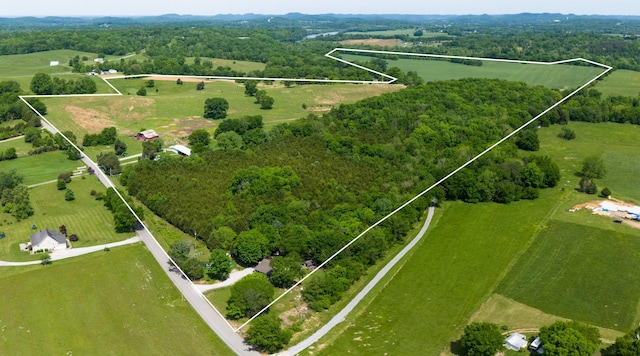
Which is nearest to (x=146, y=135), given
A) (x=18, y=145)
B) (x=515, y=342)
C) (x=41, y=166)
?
(x=41, y=166)

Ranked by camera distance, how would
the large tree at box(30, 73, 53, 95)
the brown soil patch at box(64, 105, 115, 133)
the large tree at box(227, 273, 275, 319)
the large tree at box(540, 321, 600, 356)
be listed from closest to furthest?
1. the large tree at box(540, 321, 600, 356)
2. the large tree at box(227, 273, 275, 319)
3. the brown soil patch at box(64, 105, 115, 133)
4. the large tree at box(30, 73, 53, 95)

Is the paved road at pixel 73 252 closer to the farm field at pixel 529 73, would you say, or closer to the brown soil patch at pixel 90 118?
the brown soil patch at pixel 90 118

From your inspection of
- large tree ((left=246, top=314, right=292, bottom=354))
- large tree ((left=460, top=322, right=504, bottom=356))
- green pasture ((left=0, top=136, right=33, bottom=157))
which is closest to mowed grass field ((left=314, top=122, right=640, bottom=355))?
large tree ((left=460, top=322, right=504, bottom=356))

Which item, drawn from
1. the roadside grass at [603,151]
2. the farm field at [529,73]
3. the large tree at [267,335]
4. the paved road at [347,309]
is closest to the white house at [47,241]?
the large tree at [267,335]

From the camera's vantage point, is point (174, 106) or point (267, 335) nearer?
point (267, 335)

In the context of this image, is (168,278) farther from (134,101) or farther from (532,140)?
(134,101)

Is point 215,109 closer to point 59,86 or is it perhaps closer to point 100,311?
point 59,86

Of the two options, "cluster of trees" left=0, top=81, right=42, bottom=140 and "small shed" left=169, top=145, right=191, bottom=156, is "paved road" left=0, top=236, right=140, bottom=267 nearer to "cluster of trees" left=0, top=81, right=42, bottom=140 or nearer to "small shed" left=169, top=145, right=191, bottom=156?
"small shed" left=169, top=145, right=191, bottom=156

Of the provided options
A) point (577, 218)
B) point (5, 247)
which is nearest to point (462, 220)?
point (577, 218)
